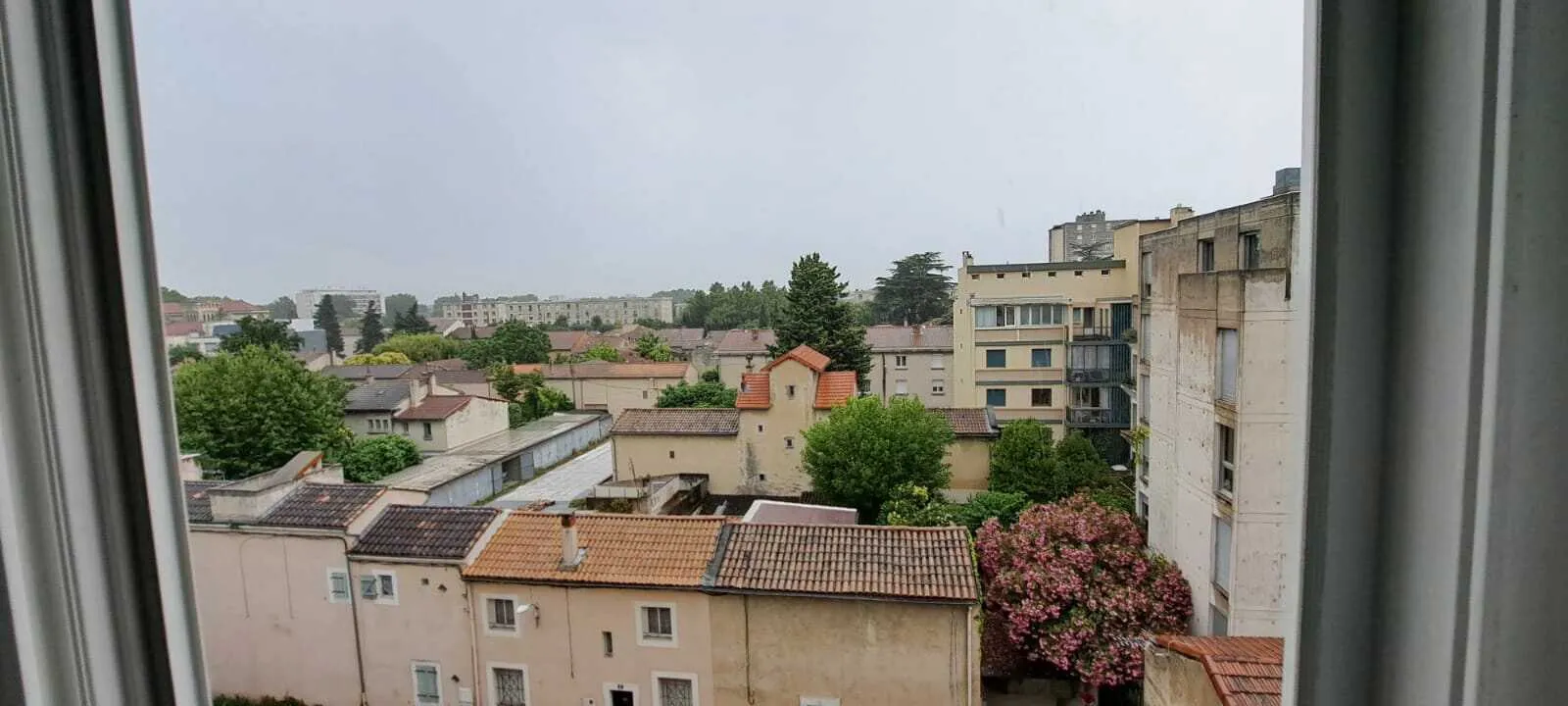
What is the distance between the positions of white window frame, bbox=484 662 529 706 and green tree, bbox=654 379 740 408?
8491mm

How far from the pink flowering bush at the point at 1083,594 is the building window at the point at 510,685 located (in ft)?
8.53

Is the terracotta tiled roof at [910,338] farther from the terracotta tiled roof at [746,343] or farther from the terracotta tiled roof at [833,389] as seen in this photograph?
the terracotta tiled roof at [833,389]

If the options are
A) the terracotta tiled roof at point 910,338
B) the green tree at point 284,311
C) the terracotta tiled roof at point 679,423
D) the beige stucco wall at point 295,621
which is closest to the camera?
the green tree at point 284,311

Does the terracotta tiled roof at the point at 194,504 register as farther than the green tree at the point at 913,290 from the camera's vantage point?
No

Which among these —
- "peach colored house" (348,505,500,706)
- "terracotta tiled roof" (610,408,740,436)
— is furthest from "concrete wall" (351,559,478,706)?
"terracotta tiled roof" (610,408,740,436)

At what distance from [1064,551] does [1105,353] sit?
4.85 meters

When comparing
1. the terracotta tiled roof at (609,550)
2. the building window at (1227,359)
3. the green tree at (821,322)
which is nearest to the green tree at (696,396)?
A: the green tree at (821,322)

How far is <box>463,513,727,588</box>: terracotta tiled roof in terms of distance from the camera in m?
3.50

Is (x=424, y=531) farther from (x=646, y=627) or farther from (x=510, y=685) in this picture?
(x=646, y=627)

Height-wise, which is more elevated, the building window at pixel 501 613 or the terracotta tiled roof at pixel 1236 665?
the terracotta tiled roof at pixel 1236 665

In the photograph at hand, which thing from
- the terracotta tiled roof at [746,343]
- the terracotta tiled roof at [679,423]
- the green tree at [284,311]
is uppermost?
the green tree at [284,311]

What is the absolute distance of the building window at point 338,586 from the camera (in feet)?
11.3

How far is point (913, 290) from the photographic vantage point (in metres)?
16.1

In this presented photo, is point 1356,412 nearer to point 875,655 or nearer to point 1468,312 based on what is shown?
point 1468,312
